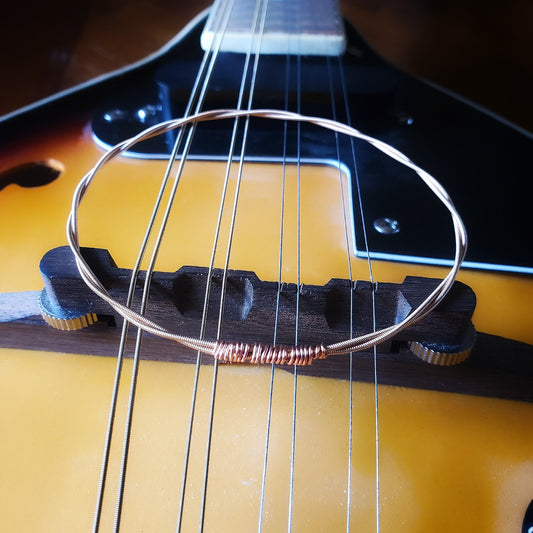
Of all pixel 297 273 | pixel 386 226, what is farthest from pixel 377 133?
pixel 297 273

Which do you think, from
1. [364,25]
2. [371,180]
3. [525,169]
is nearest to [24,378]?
[371,180]

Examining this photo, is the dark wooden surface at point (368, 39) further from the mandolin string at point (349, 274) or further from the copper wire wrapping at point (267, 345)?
the copper wire wrapping at point (267, 345)

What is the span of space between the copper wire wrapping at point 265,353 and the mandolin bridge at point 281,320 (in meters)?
0.04

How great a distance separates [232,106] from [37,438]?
0.51 meters

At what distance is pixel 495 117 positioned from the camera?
0.79m

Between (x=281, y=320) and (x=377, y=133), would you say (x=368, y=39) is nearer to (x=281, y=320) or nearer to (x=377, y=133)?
(x=377, y=133)

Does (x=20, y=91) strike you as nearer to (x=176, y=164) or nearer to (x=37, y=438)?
(x=176, y=164)

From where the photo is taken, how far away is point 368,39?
3.94 feet

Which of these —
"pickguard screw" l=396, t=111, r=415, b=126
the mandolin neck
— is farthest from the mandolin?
the mandolin neck

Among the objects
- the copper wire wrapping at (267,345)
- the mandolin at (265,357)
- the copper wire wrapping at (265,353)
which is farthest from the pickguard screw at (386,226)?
the copper wire wrapping at (265,353)

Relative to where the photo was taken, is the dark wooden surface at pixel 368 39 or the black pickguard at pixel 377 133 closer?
the black pickguard at pixel 377 133

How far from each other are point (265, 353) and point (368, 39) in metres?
1.02

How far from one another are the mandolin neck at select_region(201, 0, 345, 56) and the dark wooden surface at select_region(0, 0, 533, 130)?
30 cm

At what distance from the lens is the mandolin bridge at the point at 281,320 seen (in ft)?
1.43
